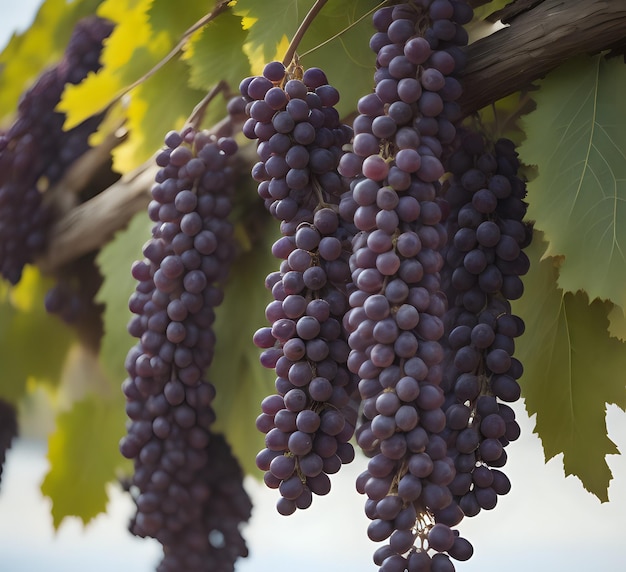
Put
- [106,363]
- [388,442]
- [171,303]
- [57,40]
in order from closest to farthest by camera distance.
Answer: [388,442] < [171,303] < [106,363] < [57,40]

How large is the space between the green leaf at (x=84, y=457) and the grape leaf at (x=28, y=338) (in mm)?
164

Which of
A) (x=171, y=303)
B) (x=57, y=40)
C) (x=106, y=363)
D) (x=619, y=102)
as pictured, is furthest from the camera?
(x=57, y=40)

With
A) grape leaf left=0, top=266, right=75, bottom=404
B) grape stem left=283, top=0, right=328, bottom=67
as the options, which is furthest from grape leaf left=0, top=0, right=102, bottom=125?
grape stem left=283, top=0, right=328, bottom=67

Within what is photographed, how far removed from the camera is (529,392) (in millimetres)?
583

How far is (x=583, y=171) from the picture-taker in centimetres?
52

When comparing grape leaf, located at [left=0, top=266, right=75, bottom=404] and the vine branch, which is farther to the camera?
grape leaf, located at [left=0, top=266, right=75, bottom=404]

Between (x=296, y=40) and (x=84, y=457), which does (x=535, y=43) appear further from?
(x=84, y=457)

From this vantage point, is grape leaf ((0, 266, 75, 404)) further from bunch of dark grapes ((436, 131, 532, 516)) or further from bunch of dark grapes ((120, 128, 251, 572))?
bunch of dark grapes ((436, 131, 532, 516))

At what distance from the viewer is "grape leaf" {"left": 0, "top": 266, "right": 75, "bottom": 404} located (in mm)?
1060

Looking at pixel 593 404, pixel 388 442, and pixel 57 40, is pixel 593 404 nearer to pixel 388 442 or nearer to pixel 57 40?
pixel 388 442

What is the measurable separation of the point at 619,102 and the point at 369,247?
0.71 ft

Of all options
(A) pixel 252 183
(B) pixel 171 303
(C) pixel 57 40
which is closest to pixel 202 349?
(B) pixel 171 303

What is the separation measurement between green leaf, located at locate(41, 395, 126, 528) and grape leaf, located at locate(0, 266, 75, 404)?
0.16 meters

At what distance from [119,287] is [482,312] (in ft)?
1.66
